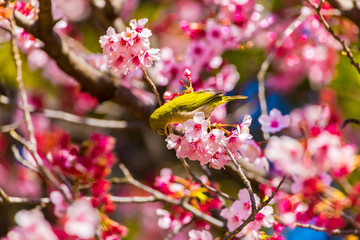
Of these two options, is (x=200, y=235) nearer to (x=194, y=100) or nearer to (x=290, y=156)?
(x=290, y=156)

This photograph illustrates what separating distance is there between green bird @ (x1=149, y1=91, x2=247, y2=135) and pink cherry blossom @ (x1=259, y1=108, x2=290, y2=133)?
0.53 m

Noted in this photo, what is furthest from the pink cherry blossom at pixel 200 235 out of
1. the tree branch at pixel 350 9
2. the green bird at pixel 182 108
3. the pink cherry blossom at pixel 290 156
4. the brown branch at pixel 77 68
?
the tree branch at pixel 350 9

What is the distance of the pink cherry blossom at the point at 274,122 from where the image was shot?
1.86 meters

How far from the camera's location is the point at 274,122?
6.20ft

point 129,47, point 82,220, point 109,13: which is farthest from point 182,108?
point 109,13

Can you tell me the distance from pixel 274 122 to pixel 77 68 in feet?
3.10

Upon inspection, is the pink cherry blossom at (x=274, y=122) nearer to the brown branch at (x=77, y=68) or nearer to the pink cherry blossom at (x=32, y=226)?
the brown branch at (x=77, y=68)

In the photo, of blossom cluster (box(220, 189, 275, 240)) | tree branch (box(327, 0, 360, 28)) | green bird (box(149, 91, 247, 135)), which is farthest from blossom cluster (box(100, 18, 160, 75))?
tree branch (box(327, 0, 360, 28))

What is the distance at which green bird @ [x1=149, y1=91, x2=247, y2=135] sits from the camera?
1.35 m

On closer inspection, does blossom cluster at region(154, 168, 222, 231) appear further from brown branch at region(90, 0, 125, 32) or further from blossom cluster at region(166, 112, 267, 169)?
brown branch at region(90, 0, 125, 32)

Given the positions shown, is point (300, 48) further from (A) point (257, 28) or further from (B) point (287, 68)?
(A) point (257, 28)

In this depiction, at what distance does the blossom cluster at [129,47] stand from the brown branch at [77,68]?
480 mm

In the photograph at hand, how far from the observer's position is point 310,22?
9.02 ft

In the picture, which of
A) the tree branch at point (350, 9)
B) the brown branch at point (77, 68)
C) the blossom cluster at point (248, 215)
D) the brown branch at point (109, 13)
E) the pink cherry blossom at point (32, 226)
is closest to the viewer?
the pink cherry blossom at point (32, 226)
